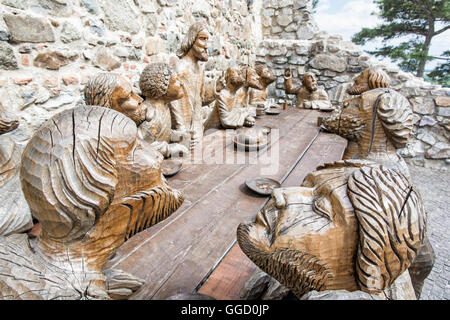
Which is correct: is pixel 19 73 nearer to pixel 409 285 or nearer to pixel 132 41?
pixel 132 41

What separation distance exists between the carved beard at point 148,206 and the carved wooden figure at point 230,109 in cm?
262

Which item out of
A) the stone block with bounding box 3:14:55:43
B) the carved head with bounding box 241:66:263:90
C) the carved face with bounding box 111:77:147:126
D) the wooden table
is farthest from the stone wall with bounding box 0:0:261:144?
the wooden table

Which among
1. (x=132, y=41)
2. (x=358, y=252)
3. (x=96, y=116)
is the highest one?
(x=132, y=41)

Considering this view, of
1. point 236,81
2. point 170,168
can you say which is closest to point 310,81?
point 236,81

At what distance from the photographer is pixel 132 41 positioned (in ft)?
10.9

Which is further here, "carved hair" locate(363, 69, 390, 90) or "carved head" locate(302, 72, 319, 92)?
"carved head" locate(302, 72, 319, 92)

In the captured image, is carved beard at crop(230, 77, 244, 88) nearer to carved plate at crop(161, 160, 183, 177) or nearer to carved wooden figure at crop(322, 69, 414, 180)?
carved wooden figure at crop(322, 69, 414, 180)

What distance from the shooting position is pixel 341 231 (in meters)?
0.77

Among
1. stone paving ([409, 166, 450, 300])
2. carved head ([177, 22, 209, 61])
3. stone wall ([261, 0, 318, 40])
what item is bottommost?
stone paving ([409, 166, 450, 300])

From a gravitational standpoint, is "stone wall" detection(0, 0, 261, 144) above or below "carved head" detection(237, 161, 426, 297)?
above

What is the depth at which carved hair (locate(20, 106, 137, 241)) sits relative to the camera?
0.76 meters

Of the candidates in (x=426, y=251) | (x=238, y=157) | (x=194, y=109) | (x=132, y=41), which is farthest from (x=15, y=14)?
(x=426, y=251)

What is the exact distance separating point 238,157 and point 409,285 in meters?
1.81

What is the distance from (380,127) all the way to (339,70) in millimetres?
6421
